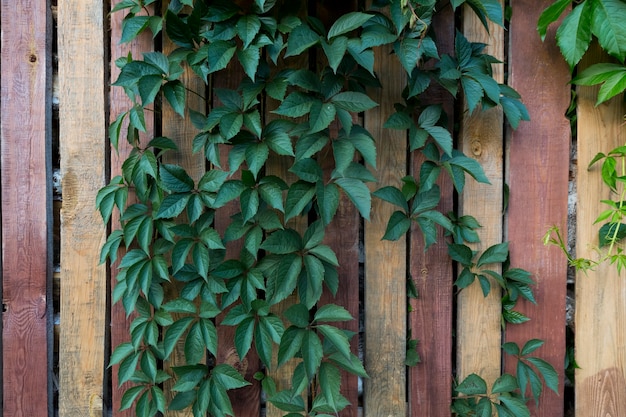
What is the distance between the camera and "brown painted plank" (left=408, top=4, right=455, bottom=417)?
4.57 ft

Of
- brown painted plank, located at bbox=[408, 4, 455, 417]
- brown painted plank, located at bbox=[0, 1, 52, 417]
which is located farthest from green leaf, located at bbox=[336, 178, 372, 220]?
brown painted plank, located at bbox=[0, 1, 52, 417]

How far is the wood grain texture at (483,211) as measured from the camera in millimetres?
1376

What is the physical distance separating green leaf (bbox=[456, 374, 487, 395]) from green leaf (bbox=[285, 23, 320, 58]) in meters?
1.04

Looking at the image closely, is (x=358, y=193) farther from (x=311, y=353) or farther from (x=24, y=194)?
(x=24, y=194)

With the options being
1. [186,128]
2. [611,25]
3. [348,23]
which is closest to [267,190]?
[186,128]

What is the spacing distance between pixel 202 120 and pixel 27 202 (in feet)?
1.97

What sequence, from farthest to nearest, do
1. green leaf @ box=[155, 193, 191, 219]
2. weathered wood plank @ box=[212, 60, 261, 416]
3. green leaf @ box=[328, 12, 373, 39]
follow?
weathered wood plank @ box=[212, 60, 261, 416] → green leaf @ box=[155, 193, 191, 219] → green leaf @ box=[328, 12, 373, 39]

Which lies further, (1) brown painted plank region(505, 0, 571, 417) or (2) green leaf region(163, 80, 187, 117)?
(1) brown painted plank region(505, 0, 571, 417)

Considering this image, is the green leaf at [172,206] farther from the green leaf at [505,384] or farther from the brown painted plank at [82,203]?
the green leaf at [505,384]

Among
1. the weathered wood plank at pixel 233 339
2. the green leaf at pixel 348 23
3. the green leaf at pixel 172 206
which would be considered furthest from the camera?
the weathered wood plank at pixel 233 339

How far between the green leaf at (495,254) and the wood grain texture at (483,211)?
0.04 m

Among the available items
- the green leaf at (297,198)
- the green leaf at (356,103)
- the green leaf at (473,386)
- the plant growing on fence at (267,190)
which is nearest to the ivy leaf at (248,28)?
the plant growing on fence at (267,190)

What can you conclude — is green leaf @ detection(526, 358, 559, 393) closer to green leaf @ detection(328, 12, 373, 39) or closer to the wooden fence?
the wooden fence

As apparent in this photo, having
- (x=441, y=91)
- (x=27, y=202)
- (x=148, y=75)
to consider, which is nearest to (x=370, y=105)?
(x=441, y=91)
